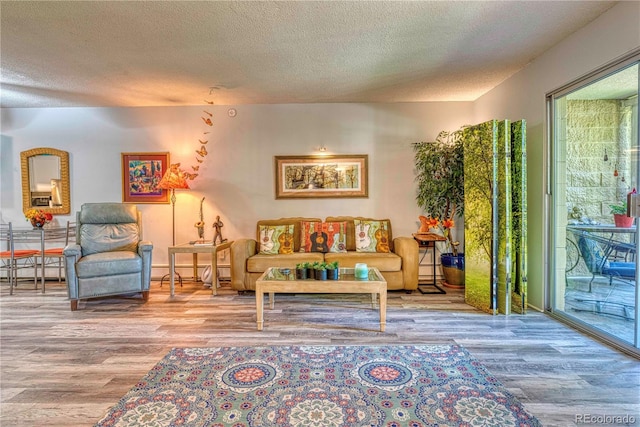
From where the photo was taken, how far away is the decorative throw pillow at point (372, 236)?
427cm

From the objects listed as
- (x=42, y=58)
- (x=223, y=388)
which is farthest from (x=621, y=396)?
(x=42, y=58)

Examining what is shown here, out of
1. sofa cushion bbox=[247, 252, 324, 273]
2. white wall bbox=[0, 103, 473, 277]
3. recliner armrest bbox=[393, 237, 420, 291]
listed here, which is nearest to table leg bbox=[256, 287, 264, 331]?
sofa cushion bbox=[247, 252, 324, 273]

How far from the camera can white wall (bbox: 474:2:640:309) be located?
243cm

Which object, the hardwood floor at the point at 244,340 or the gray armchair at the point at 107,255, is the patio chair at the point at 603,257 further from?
the gray armchair at the point at 107,255

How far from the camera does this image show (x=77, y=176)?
491 cm

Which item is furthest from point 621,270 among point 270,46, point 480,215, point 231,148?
point 231,148

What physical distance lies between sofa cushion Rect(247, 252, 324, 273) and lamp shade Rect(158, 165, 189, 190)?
1442 mm

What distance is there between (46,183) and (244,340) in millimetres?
4407

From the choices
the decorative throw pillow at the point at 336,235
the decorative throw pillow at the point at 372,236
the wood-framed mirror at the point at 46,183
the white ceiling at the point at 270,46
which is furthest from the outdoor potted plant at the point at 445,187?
the wood-framed mirror at the point at 46,183

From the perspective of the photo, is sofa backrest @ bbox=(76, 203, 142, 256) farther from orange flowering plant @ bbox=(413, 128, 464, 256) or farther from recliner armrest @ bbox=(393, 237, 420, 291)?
orange flowering plant @ bbox=(413, 128, 464, 256)

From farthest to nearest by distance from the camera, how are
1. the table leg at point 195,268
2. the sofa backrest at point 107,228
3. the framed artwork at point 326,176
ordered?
the framed artwork at point 326,176
the table leg at point 195,268
the sofa backrest at point 107,228

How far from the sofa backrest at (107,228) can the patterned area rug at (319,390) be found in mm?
2243

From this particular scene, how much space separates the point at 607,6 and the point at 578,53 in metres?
0.43

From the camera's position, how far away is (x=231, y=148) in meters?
4.86
